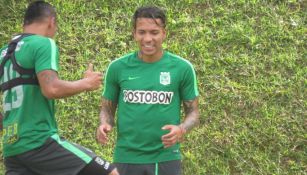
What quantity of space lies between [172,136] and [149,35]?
2.21ft

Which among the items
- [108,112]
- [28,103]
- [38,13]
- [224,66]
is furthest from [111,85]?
[224,66]

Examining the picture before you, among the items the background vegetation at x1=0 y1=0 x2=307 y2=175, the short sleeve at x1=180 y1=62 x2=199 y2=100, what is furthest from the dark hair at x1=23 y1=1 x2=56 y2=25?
the background vegetation at x1=0 y1=0 x2=307 y2=175

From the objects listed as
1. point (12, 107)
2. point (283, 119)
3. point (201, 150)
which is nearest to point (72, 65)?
point (201, 150)

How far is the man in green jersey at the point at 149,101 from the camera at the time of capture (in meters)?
3.83

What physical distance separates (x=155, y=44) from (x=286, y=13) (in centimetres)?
419

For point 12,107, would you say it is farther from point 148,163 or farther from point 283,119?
point 283,119

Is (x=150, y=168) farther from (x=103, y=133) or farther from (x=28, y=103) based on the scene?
(x=28, y=103)

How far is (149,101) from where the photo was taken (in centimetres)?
383

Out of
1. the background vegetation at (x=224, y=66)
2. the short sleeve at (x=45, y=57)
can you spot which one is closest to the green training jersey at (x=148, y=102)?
the short sleeve at (x=45, y=57)

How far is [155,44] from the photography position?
152 inches

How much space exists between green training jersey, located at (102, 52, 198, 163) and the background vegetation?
213 cm

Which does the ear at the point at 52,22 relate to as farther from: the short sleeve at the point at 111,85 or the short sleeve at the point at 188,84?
the short sleeve at the point at 188,84

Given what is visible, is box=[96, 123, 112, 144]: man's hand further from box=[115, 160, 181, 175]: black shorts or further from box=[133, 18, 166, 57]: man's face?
box=[133, 18, 166, 57]: man's face

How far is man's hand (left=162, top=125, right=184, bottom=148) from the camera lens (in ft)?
11.9
